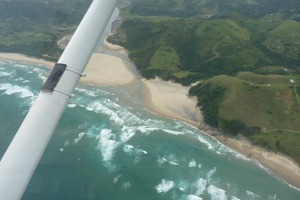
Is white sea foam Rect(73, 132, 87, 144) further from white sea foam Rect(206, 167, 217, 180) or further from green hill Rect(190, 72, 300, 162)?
green hill Rect(190, 72, 300, 162)

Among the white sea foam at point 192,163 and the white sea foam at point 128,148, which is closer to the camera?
the white sea foam at point 192,163

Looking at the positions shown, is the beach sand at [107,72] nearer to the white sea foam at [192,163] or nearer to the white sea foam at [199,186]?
the white sea foam at [192,163]

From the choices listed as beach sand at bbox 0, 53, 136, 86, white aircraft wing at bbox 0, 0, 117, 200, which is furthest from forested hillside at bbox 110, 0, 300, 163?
white aircraft wing at bbox 0, 0, 117, 200

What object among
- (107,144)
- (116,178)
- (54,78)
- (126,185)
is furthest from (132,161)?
(54,78)

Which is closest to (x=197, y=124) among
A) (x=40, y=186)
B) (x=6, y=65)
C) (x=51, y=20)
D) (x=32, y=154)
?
(x=40, y=186)

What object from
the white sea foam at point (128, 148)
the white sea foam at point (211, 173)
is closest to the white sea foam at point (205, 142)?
the white sea foam at point (211, 173)

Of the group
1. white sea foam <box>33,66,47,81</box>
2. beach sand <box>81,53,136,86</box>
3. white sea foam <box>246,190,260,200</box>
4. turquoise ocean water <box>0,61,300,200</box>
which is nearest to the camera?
turquoise ocean water <box>0,61,300,200</box>

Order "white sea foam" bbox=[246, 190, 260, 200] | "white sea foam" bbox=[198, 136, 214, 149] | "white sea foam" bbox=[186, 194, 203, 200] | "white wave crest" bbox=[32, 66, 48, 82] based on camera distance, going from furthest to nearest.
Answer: "white wave crest" bbox=[32, 66, 48, 82]
"white sea foam" bbox=[198, 136, 214, 149]
"white sea foam" bbox=[246, 190, 260, 200]
"white sea foam" bbox=[186, 194, 203, 200]
